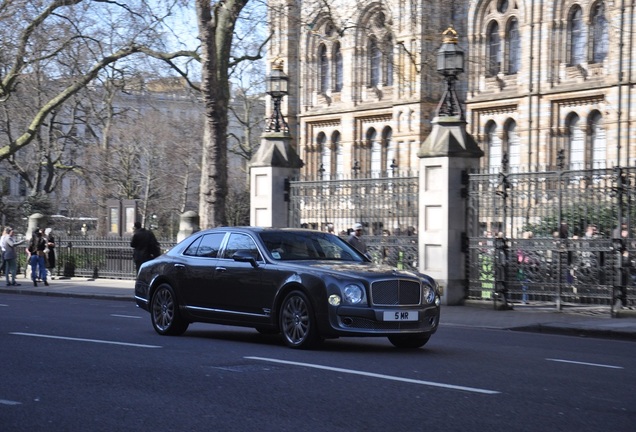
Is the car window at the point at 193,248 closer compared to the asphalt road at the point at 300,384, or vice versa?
the asphalt road at the point at 300,384

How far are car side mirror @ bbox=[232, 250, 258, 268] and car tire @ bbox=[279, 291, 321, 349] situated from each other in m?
0.82

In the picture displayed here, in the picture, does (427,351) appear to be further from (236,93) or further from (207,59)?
(236,93)

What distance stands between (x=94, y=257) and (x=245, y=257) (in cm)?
2260

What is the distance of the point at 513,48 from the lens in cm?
4531

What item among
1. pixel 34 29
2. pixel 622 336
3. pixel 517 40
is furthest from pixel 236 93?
pixel 622 336

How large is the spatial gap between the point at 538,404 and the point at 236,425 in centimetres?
265

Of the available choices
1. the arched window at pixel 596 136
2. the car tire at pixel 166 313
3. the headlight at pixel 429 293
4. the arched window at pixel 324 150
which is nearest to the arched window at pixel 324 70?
the arched window at pixel 324 150

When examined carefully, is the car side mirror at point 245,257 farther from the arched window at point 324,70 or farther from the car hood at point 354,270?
the arched window at point 324,70

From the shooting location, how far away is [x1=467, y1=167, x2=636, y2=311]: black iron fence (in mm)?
20266

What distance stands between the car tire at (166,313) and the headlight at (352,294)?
3.23 m

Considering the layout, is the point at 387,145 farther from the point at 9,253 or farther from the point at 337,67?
the point at 9,253

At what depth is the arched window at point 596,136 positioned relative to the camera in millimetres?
41469

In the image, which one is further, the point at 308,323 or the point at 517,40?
the point at 517,40

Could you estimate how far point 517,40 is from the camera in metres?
45.0
